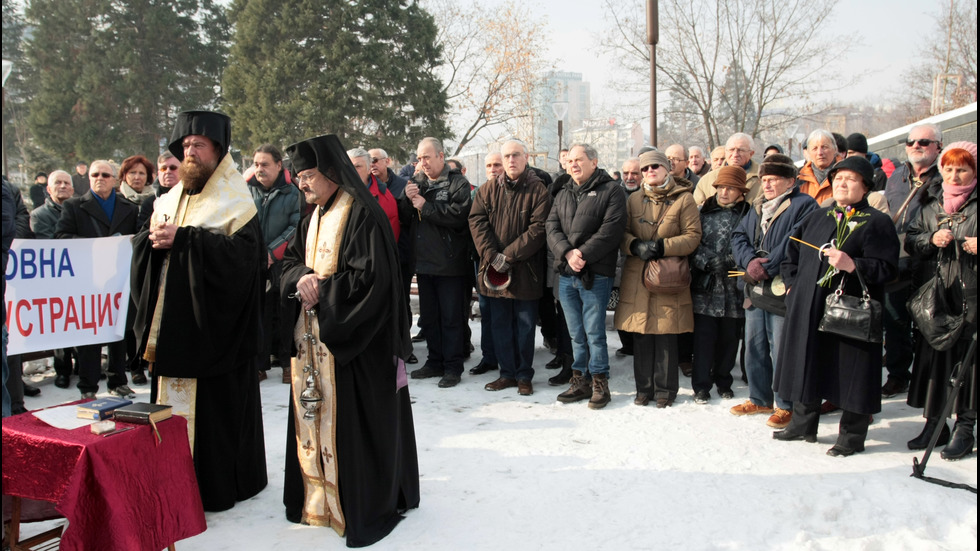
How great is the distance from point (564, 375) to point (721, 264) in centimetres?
186

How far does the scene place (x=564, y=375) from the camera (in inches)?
275

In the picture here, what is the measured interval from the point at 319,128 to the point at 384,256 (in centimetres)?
2775

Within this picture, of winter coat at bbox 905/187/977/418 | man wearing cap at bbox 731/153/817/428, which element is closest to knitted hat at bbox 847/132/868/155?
man wearing cap at bbox 731/153/817/428

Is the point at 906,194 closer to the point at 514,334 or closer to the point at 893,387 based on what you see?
the point at 893,387

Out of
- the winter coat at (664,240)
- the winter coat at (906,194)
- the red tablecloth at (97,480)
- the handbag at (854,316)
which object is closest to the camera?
the red tablecloth at (97,480)

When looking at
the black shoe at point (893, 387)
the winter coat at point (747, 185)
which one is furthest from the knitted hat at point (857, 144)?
the black shoe at point (893, 387)

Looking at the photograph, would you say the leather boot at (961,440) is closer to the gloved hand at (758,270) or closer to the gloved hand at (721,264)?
the gloved hand at (758,270)

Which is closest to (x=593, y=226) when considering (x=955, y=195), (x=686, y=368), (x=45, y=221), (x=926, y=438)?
(x=686, y=368)

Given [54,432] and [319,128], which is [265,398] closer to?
[54,432]

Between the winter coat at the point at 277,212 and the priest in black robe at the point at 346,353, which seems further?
the winter coat at the point at 277,212

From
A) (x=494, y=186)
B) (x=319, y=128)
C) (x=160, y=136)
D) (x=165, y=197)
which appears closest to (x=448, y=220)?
(x=494, y=186)

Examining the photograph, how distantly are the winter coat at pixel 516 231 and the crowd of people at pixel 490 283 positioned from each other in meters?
0.02

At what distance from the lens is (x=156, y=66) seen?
117ft

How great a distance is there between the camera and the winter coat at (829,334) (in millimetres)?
4789
